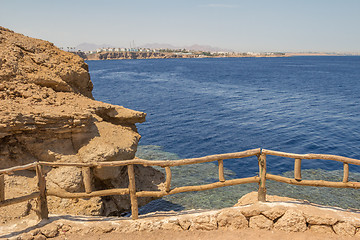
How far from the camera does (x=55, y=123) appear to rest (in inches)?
500

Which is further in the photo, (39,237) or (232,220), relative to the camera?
(232,220)

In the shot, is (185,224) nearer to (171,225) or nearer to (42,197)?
(171,225)

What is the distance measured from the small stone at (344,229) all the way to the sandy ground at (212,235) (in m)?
0.20

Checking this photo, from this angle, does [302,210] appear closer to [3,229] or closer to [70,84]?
[3,229]

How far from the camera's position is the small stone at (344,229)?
8.76m

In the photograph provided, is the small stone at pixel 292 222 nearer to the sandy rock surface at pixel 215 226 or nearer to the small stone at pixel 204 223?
the sandy rock surface at pixel 215 226

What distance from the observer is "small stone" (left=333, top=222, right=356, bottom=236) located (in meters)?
8.76

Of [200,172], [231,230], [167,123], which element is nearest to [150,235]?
[231,230]

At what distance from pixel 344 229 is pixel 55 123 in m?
11.8

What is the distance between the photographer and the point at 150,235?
9086mm

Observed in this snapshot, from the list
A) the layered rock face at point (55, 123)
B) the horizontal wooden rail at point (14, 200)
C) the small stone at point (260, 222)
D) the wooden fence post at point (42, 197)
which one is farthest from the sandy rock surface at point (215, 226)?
the layered rock face at point (55, 123)

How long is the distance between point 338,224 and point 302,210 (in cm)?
108

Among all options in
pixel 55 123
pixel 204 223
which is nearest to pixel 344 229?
pixel 204 223

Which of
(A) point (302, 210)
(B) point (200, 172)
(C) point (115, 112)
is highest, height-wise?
(C) point (115, 112)
